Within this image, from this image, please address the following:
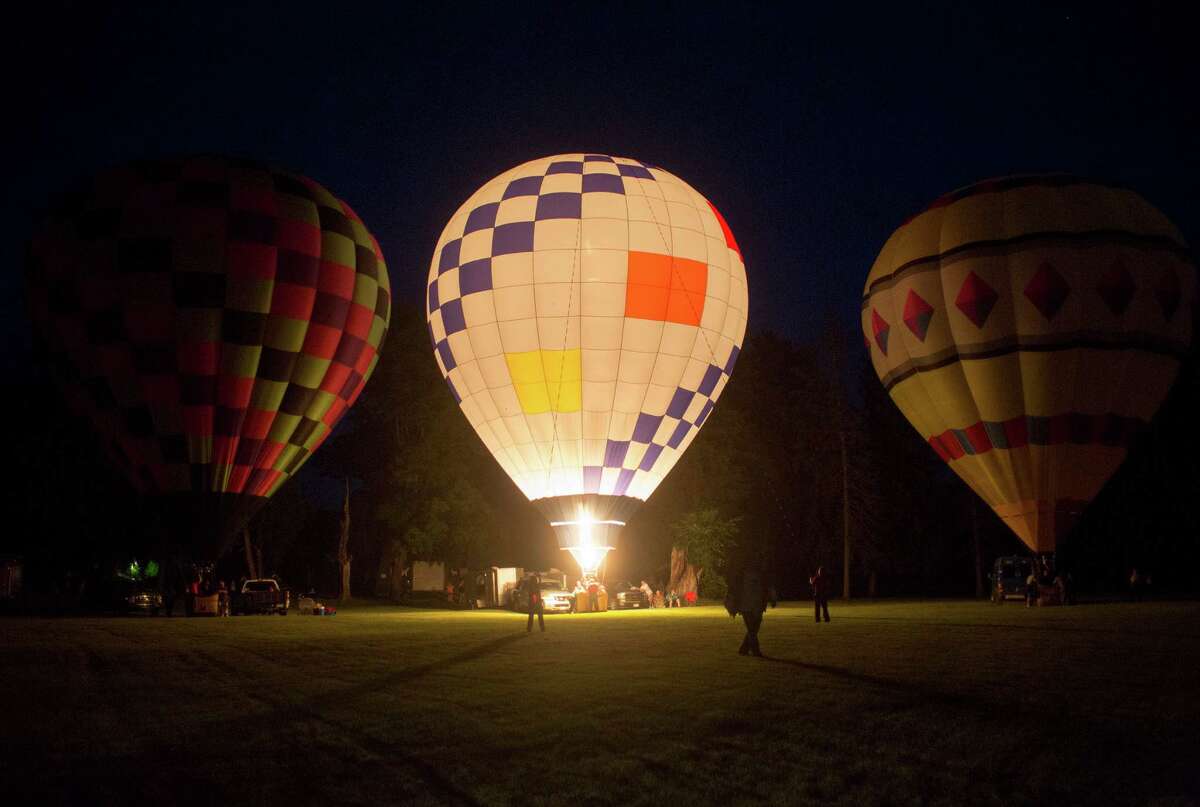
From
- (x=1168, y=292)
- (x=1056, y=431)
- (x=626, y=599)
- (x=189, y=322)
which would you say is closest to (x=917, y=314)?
(x=1056, y=431)

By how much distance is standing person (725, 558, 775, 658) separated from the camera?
12109 mm

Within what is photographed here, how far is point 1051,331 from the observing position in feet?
73.7

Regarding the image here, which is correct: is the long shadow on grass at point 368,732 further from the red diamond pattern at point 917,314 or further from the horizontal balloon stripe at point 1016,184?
the horizontal balloon stripe at point 1016,184

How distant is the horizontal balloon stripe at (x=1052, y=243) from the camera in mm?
22547

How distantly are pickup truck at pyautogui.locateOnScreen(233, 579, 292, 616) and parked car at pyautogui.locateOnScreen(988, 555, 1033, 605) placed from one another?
20.9 metres

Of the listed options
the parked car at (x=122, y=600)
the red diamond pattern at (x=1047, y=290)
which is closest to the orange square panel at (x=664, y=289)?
the red diamond pattern at (x=1047, y=290)

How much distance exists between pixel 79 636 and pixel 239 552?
45.7 meters

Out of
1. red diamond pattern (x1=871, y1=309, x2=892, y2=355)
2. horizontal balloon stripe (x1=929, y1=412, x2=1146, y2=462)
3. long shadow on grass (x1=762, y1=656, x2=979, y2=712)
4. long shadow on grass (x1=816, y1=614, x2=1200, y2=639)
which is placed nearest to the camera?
long shadow on grass (x1=762, y1=656, x2=979, y2=712)

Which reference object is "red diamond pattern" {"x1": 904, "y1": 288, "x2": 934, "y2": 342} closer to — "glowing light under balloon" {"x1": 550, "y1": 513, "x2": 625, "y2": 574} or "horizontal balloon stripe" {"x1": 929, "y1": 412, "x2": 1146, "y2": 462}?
"horizontal balloon stripe" {"x1": 929, "y1": 412, "x2": 1146, "y2": 462}

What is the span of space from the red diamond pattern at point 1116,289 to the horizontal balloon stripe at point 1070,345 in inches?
24.2

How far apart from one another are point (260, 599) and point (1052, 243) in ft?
75.2

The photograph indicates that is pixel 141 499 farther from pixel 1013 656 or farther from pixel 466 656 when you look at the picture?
pixel 1013 656

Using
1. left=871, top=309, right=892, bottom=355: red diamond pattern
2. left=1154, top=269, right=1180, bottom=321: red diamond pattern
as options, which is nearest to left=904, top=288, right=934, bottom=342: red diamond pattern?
left=871, top=309, right=892, bottom=355: red diamond pattern

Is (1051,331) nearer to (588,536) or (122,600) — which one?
(588,536)
